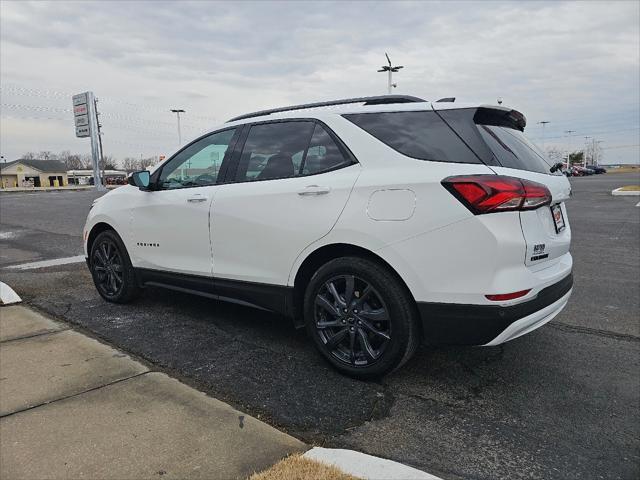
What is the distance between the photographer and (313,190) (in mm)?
3258

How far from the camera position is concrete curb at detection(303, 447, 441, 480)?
7.16ft

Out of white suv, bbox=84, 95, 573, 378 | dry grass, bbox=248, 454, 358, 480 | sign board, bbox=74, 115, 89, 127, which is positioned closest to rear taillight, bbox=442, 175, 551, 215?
white suv, bbox=84, 95, 573, 378

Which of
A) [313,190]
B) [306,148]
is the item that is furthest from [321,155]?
[313,190]

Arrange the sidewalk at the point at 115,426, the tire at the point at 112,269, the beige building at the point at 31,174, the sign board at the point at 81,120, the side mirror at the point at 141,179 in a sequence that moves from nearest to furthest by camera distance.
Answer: the sidewalk at the point at 115,426 → the side mirror at the point at 141,179 → the tire at the point at 112,269 → the sign board at the point at 81,120 → the beige building at the point at 31,174

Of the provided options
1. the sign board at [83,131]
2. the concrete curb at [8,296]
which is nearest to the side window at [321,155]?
the concrete curb at [8,296]

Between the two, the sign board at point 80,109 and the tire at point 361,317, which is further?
the sign board at point 80,109

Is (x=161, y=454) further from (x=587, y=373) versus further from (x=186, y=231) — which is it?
(x=587, y=373)

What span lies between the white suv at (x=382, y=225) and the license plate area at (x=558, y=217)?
16 millimetres

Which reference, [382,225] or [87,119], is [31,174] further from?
[382,225]

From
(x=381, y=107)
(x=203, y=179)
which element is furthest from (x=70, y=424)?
(x=381, y=107)

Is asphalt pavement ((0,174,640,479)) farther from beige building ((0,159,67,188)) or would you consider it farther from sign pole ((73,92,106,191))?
beige building ((0,159,67,188))

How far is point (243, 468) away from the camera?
7.44ft

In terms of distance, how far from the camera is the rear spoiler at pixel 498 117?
3021 mm

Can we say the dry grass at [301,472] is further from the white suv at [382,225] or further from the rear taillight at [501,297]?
the rear taillight at [501,297]
